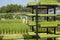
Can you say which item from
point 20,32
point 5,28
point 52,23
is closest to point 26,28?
point 20,32

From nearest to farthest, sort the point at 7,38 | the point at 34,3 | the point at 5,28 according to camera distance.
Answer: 1. the point at 34,3
2. the point at 7,38
3. the point at 5,28

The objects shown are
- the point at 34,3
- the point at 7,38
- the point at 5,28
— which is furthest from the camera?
the point at 5,28

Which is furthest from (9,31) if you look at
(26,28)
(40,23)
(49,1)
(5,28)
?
(49,1)

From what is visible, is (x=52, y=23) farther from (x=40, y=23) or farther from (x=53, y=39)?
(x=53, y=39)

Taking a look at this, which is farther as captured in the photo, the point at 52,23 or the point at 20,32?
the point at 20,32

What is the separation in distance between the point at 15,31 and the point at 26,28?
271 mm

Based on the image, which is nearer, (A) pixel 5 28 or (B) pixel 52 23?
(B) pixel 52 23

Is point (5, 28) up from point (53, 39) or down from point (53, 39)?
up

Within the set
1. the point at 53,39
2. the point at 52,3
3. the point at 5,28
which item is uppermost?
the point at 52,3

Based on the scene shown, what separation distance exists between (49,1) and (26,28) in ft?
2.86

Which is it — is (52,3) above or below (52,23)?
above

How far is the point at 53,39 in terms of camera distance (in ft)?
10.8

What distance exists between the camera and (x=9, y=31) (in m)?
3.54

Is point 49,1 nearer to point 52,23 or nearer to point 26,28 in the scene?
point 52,23
